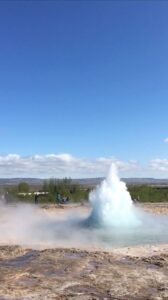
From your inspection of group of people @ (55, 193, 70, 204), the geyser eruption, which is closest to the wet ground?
the geyser eruption

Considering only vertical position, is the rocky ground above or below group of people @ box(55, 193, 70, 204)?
below

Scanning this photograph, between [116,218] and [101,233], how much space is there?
291 cm

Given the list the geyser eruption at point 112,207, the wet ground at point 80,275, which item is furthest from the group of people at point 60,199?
the wet ground at point 80,275

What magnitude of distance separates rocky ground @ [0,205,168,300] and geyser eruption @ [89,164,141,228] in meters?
6.15

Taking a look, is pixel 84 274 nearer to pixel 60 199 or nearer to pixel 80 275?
pixel 80 275

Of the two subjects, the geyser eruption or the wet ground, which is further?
the geyser eruption

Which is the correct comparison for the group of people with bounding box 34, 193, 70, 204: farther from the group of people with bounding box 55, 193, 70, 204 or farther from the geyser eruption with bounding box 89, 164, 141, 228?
the geyser eruption with bounding box 89, 164, 141, 228

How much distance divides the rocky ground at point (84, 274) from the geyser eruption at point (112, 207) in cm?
615

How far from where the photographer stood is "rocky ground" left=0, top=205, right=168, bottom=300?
1054cm

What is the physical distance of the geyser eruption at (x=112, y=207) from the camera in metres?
22.4

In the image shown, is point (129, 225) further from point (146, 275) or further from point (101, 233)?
point (146, 275)

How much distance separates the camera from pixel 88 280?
38.1ft

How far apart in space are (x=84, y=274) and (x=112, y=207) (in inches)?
439

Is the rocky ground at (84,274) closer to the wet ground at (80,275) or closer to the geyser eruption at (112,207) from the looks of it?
the wet ground at (80,275)
